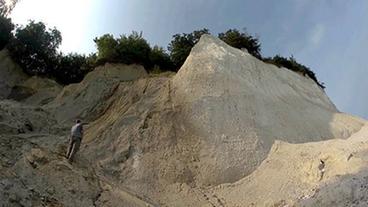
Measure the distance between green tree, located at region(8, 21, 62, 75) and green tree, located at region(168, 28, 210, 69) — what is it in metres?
7.85

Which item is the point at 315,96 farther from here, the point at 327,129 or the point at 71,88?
the point at 71,88

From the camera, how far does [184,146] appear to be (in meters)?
24.5

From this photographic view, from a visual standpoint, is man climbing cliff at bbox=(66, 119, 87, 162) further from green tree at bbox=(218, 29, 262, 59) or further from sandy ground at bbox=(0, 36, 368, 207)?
green tree at bbox=(218, 29, 262, 59)

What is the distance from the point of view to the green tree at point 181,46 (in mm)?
34969

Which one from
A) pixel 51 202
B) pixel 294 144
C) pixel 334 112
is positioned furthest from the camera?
pixel 334 112

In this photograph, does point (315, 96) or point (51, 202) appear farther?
point (315, 96)

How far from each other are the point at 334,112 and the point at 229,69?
20.4 feet

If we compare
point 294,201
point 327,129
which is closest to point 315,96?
point 327,129

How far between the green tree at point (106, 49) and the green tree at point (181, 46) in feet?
10.3

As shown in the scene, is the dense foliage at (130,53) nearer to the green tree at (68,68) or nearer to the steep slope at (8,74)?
the green tree at (68,68)

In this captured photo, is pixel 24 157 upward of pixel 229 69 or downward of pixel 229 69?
downward

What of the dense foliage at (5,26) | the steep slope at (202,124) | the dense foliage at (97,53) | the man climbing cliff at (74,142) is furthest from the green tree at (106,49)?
the man climbing cliff at (74,142)

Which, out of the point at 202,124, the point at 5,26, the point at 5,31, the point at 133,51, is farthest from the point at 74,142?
the point at 5,31

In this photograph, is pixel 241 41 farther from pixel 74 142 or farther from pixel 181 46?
pixel 74 142
